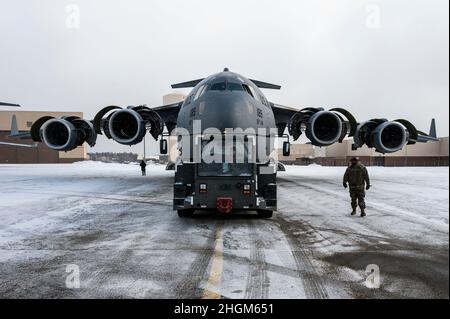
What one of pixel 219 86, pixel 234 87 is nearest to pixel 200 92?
pixel 219 86

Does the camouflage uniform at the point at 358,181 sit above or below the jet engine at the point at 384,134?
below

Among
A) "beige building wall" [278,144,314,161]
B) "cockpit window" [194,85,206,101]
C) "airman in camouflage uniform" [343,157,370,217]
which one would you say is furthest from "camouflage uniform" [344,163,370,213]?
"beige building wall" [278,144,314,161]

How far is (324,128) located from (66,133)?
13386 mm

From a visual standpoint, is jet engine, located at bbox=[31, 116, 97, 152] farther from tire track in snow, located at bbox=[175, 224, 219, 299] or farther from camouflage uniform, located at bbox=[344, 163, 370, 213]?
tire track in snow, located at bbox=[175, 224, 219, 299]

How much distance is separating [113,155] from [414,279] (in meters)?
133

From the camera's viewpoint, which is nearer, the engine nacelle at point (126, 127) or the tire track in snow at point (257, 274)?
the tire track in snow at point (257, 274)

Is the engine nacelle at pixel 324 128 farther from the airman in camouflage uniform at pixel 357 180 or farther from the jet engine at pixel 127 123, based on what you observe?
the jet engine at pixel 127 123

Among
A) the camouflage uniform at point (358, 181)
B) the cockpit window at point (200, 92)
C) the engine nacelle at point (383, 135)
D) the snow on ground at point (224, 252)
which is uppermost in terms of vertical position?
the cockpit window at point (200, 92)

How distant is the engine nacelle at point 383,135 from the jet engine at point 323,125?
907mm

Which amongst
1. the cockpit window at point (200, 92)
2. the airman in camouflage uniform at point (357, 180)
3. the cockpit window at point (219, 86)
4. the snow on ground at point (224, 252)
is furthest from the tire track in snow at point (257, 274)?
the cockpit window at point (200, 92)

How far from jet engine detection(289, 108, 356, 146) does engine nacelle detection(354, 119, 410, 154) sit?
2.98 feet

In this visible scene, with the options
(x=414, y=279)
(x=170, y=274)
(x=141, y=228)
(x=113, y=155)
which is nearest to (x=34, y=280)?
(x=170, y=274)

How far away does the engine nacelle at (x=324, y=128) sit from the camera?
1523cm

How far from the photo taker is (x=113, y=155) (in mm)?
129250
